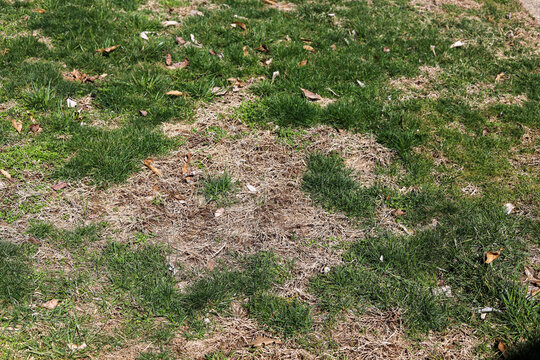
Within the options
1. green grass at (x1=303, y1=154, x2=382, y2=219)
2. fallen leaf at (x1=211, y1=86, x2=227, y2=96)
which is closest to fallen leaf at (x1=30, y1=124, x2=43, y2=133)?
fallen leaf at (x1=211, y1=86, x2=227, y2=96)

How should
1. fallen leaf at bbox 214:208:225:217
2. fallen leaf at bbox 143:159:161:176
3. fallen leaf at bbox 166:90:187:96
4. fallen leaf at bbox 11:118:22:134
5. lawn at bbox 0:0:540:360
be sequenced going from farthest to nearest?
fallen leaf at bbox 166:90:187:96, fallen leaf at bbox 11:118:22:134, fallen leaf at bbox 143:159:161:176, fallen leaf at bbox 214:208:225:217, lawn at bbox 0:0:540:360

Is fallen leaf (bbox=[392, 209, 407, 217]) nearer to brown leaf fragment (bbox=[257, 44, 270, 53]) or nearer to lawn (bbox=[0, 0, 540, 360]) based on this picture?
lawn (bbox=[0, 0, 540, 360])

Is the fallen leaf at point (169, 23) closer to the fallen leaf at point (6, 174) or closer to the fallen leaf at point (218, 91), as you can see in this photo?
the fallen leaf at point (218, 91)

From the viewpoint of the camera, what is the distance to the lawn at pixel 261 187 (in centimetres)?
289

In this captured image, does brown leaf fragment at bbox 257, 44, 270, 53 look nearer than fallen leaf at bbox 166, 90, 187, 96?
No

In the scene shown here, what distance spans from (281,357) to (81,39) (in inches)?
167

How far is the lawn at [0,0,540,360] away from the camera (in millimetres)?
2887

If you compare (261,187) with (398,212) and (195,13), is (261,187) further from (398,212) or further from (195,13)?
(195,13)

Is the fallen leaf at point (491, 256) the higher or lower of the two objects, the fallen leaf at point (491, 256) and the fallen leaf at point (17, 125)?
the lower

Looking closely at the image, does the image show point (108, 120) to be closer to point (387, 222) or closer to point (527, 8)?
point (387, 222)

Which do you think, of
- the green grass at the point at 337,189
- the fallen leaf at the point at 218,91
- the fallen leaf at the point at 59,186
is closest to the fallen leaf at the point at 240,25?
the fallen leaf at the point at 218,91

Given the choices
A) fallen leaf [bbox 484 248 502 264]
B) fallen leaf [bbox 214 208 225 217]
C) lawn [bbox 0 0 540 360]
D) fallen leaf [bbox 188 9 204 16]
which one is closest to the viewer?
lawn [bbox 0 0 540 360]

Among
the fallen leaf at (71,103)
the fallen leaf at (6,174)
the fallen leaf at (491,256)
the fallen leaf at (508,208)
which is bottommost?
the fallen leaf at (6,174)

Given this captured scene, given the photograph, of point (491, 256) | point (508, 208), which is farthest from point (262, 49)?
point (491, 256)
